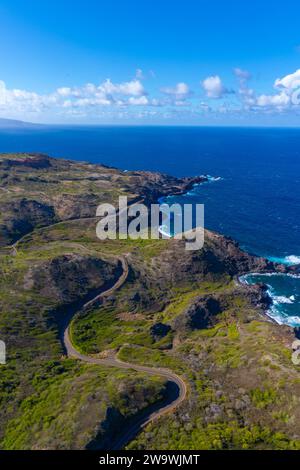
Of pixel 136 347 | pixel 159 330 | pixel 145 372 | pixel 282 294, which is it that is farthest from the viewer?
pixel 282 294

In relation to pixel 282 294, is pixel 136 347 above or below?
below

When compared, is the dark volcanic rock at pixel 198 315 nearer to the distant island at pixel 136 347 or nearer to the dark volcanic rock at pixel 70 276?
the distant island at pixel 136 347

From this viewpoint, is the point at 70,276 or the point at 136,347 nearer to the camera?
the point at 136,347

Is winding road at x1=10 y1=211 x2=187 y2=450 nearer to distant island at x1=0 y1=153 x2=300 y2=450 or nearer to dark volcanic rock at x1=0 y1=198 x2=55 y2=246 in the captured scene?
distant island at x1=0 y1=153 x2=300 y2=450

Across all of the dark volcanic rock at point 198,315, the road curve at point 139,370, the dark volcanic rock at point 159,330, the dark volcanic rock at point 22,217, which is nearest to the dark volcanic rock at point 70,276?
the road curve at point 139,370

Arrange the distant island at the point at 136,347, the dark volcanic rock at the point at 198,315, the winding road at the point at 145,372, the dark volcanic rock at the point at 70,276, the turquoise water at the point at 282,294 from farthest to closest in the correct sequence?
the dark volcanic rock at the point at 70,276 → the turquoise water at the point at 282,294 → the dark volcanic rock at the point at 198,315 → the distant island at the point at 136,347 → the winding road at the point at 145,372

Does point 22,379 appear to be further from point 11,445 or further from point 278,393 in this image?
point 278,393

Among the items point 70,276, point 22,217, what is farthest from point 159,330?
point 22,217

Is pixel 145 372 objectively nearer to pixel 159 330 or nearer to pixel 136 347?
pixel 136 347

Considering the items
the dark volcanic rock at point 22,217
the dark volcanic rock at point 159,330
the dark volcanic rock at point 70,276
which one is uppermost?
the dark volcanic rock at point 22,217

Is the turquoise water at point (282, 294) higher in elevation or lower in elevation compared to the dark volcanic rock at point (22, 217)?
lower

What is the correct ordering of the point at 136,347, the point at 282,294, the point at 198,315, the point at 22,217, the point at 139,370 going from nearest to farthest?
the point at 139,370 → the point at 136,347 → the point at 198,315 → the point at 282,294 → the point at 22,217
